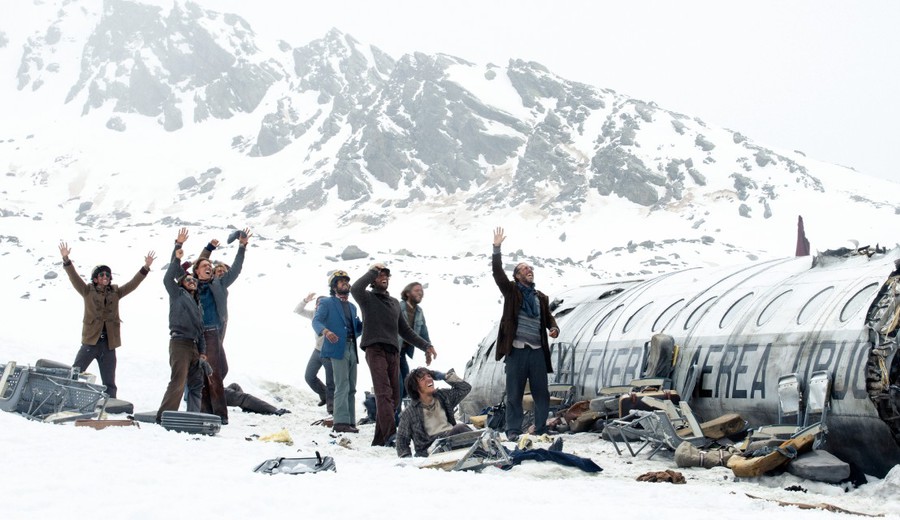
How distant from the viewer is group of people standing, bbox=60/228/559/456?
940 centimetres

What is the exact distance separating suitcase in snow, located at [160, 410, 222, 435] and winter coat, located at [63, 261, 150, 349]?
2206 mm

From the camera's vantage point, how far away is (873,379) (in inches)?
297

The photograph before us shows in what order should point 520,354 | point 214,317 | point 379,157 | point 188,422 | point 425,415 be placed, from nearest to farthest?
point 425,415
point 188,422
point 520,354
point 214,317
point 379,157

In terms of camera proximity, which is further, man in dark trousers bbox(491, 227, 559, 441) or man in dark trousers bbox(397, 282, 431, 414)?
man in dark trousers bbox(397, 282, 431, 414)

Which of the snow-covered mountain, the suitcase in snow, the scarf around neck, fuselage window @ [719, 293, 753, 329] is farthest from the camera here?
the snow-covered mountain

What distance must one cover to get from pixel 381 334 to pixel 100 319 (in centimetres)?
341

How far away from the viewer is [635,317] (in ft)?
38.2

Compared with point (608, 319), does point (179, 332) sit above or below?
below

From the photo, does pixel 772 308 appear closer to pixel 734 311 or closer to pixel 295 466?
pixel 734 311

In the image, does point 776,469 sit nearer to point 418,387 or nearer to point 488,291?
point 418,387

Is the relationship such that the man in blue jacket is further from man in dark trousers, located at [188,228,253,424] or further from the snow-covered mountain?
the snow-covered mountain

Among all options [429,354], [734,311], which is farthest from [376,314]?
[734,311]

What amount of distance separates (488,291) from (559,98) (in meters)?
97.0

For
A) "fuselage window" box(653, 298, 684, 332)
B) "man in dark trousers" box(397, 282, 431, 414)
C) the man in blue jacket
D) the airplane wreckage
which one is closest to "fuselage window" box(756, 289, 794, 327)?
the airplane wreckage
